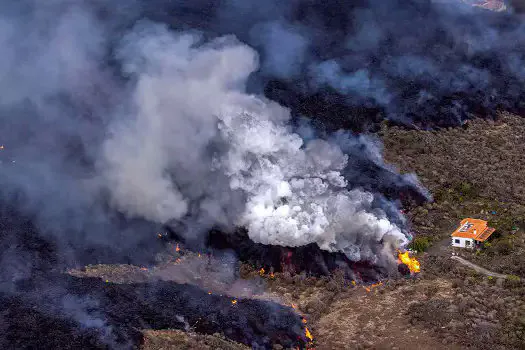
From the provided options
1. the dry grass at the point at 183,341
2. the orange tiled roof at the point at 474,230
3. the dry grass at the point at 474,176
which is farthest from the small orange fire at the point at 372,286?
the dry grass at the point at 183,341

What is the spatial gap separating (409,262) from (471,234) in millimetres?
5421

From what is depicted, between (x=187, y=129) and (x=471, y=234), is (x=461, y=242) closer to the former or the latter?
(x=471, y=234)

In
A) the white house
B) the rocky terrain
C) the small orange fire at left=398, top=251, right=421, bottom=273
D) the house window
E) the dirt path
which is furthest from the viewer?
the house window

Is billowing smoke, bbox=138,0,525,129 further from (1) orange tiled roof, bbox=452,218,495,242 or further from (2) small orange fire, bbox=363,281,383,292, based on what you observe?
(2) small orange fire, bbox=363,281,383,292

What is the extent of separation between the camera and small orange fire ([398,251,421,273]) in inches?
1902

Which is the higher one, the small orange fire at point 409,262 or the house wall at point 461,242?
the house wall at point 461,242

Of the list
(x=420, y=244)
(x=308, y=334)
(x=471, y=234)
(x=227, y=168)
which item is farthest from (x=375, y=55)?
(x=308, y=334)

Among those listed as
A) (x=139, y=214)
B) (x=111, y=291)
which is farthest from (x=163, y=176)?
(x=111, y=291)

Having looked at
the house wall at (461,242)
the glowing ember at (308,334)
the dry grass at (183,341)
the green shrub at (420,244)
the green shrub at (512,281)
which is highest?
the green shrub at (512,281)

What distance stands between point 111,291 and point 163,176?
13087mm

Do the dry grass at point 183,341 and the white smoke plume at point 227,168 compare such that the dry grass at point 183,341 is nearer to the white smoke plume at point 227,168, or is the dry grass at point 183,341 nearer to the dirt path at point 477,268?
the white smoke plume at point 227,168

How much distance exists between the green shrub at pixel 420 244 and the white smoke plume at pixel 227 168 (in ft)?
4.07

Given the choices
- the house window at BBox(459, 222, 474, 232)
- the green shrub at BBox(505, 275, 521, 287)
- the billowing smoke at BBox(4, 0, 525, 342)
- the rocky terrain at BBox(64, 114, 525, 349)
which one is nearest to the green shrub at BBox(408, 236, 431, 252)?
the rocky terrain at BBox(64, 114, 525, 349)

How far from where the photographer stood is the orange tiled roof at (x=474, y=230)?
50.8 m
